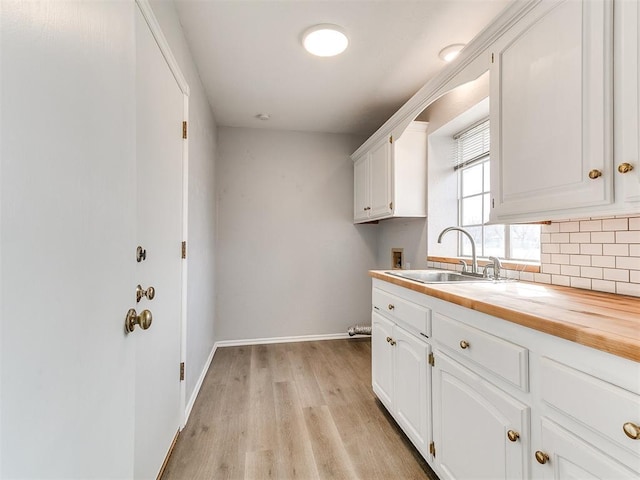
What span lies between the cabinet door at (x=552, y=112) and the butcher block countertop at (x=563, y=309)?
13.3 inches

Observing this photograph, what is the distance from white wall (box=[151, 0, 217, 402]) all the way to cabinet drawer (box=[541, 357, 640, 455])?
6.24ft

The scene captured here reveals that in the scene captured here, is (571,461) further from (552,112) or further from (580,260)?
(552,112)

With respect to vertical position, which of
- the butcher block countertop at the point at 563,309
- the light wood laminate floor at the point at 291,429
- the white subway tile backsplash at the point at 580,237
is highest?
the white subway tile backsplash at the point at 580,237

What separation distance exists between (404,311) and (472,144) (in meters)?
1.50

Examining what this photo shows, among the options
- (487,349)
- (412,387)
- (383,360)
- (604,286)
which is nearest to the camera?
(487,349)

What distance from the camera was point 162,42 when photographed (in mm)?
1446

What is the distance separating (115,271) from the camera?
28.8 inches

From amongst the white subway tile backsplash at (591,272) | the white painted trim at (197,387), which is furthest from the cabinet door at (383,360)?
the white painted trim at (197,387)

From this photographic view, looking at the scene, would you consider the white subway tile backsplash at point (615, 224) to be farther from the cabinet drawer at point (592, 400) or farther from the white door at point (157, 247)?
the white door at point (157, 247)

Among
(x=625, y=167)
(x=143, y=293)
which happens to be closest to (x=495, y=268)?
(x=625, y=167)

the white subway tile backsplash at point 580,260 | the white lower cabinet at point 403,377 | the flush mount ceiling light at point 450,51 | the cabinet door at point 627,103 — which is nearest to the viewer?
the cabinet door at point 627,103

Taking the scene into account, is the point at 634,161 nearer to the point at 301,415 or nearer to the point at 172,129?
the point at 172,129

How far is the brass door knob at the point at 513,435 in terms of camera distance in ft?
3.15

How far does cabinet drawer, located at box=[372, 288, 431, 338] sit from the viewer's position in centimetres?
152
